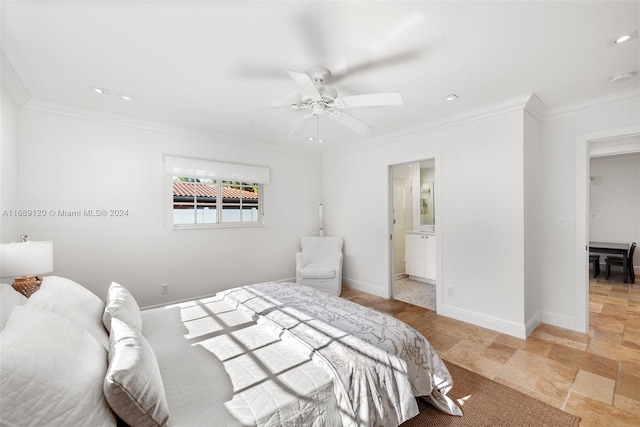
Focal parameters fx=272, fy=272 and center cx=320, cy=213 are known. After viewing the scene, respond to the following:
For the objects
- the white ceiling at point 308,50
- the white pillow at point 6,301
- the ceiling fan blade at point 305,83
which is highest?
the white ceiling at point 308,50

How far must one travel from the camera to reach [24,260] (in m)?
1.85

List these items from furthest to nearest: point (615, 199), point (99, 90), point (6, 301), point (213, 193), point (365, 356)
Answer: point (615, 199) → point (213, 193) → point (99, 90) → point (365, 356) → point (6, 301)

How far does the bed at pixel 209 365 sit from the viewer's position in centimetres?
91

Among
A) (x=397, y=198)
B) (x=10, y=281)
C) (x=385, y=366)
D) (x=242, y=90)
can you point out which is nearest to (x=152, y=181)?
(x=10, y=281)

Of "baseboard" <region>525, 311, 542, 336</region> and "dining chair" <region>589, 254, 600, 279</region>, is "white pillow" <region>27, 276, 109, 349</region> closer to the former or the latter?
"baseboard" <region>525, 311, 542, 336</region>

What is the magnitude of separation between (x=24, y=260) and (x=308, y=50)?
244 centimetres

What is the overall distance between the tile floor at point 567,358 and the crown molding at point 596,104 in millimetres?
2388

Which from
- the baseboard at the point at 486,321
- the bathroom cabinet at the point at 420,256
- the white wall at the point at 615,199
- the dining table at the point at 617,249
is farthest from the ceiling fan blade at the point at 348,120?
the white wall at the point at 615,199

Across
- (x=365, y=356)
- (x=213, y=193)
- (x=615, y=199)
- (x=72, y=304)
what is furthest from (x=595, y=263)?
(x=72, y=304)

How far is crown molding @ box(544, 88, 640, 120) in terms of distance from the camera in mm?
2625

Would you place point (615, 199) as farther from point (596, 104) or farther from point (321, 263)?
point (321, 263)

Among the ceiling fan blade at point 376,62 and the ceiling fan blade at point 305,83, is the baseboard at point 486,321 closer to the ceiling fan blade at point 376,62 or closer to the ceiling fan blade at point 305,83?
the ceiling fan blade at point 376,62

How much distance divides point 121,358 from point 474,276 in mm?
3400

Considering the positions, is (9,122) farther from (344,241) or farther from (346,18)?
(344,241)
